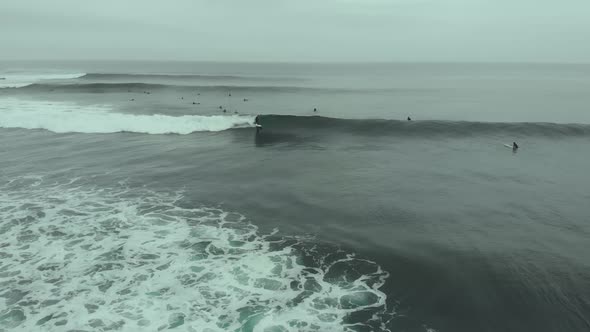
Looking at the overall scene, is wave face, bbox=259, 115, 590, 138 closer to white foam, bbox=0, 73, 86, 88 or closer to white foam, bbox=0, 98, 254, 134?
white foam, bbox=0, 98, 254, 134

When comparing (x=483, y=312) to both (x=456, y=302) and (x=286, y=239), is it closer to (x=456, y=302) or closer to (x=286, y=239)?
(x=456, y=302)

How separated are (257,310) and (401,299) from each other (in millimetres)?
3893

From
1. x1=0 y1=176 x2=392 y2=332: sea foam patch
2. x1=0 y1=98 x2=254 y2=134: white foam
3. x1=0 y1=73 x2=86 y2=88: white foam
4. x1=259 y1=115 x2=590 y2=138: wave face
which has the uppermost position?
x1=0 y1=73 x2=86 y2=88: white foam

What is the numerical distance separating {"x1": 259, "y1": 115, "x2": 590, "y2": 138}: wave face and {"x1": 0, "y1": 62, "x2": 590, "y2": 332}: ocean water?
26cm

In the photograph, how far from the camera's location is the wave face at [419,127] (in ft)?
93.5

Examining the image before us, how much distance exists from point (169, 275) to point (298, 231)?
476cm

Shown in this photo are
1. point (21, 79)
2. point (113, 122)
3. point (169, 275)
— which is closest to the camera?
point (169, 275)

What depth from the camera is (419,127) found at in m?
29.7

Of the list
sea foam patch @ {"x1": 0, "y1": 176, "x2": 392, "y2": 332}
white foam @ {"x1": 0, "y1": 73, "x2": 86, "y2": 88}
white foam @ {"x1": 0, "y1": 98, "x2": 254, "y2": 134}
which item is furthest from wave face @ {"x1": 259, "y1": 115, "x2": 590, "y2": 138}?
white foam @ {"x1": 0, "y1": 73, "x2": 86, "y2": 88}

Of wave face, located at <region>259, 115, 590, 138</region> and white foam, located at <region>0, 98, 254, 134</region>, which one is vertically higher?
wave face, located at <region>259, 115, 590, 138</region>

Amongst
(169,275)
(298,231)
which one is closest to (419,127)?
(298,231)

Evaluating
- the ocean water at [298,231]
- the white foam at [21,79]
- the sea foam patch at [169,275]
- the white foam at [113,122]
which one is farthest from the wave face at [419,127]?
the white foam at [21,79]

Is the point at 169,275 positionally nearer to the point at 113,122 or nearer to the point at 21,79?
the point at 113,122

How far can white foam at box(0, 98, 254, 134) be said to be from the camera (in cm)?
3056
